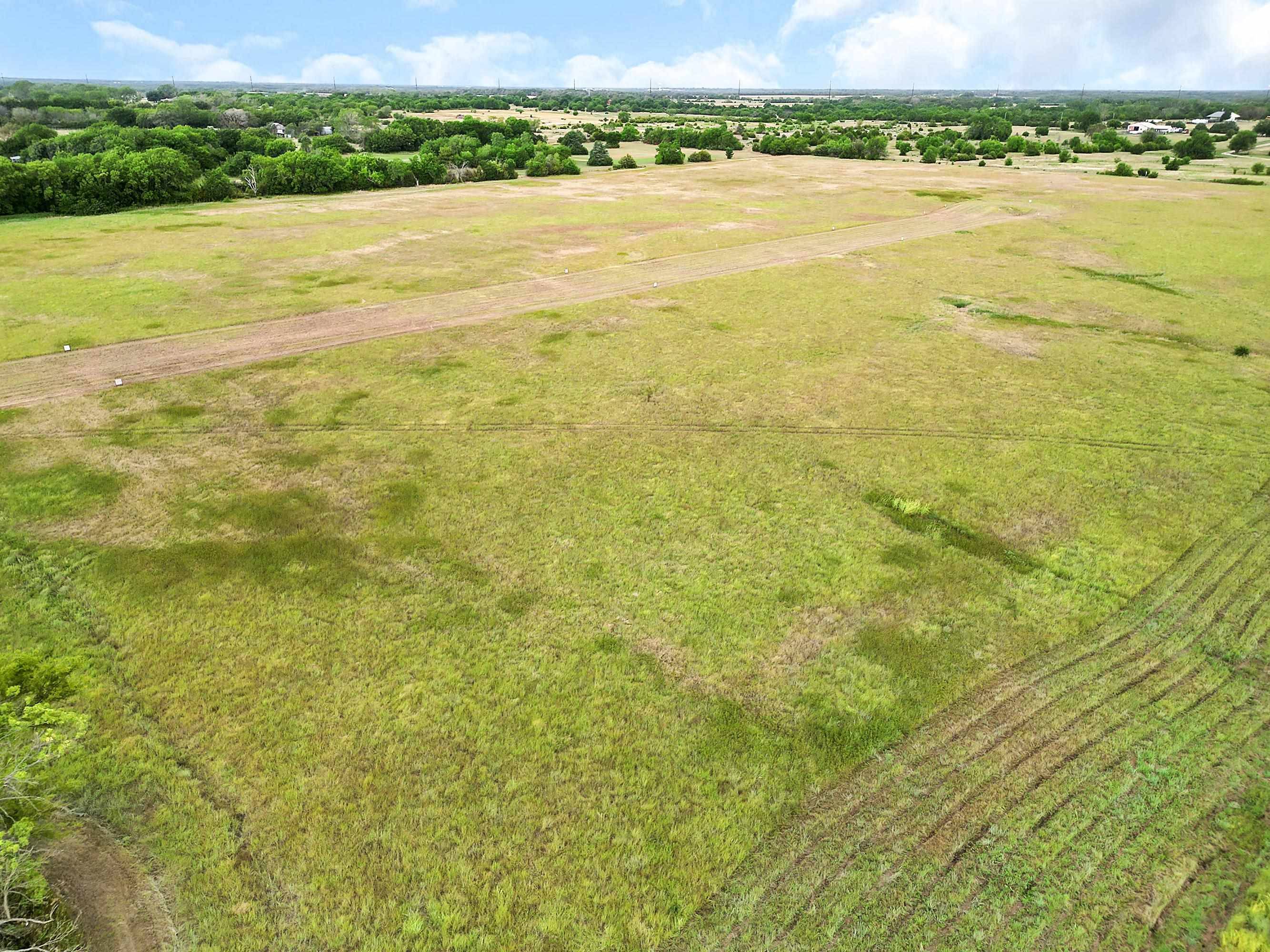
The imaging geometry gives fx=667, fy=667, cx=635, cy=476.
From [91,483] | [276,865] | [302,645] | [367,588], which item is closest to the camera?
[276,865]

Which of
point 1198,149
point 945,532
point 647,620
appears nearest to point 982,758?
point 647,620

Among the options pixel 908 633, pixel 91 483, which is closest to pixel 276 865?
pixel 908 633

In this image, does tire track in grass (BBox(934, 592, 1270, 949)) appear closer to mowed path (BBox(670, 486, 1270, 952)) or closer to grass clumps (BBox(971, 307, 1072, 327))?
mowed path (BBox(670, 486, 1270, 952))

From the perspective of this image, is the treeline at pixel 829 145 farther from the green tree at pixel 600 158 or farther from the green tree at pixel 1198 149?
the green tree at pixel 1198 149

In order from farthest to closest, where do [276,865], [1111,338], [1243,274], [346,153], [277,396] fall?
[346,153] → [1243,274] → [1111,338] → [277,396] → [276,865]

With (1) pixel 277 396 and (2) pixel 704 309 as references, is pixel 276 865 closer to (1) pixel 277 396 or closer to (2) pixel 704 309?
(1) pixel 277 396

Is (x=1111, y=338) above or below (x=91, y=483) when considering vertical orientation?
above
